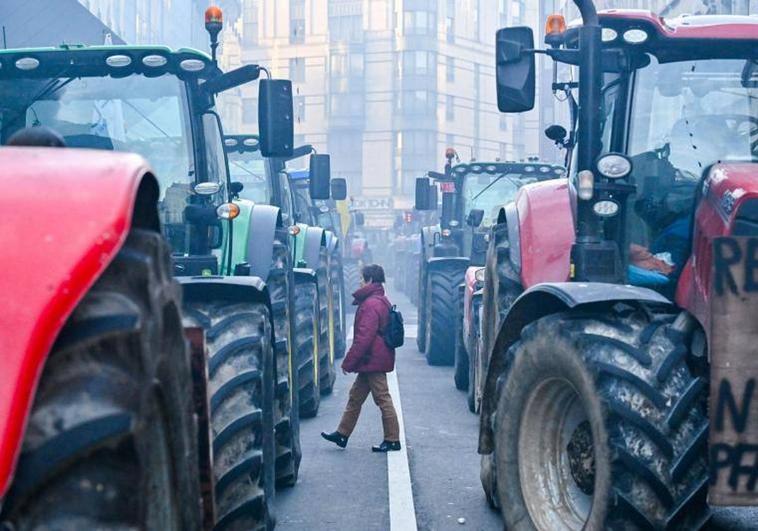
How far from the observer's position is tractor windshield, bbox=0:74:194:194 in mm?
7023

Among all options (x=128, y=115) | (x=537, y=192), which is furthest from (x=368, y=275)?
(x=128, y=115)

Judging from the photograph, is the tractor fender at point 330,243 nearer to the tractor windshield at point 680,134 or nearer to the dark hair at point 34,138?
the tractor windshield at point 680,134

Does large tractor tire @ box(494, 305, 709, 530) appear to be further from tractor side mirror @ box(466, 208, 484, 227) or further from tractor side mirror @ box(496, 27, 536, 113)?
tractor side mirror @ box(466, 208, 484, 227)

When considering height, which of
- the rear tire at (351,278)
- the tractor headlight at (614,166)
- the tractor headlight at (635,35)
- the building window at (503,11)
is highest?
the building window at (503,11)

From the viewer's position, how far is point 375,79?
74688 mm

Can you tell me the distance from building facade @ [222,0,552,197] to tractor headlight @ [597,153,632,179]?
64.9 m

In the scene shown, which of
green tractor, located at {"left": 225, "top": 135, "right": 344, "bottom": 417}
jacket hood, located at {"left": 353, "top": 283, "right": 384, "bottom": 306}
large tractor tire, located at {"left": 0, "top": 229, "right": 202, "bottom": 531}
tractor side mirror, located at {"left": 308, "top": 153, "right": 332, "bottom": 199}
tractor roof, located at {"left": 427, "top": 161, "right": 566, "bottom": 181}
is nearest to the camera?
large tractor tire, located at {"left": 0, "top": 229, "right": 202, "bottom": 531}

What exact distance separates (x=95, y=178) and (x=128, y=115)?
4.29 m

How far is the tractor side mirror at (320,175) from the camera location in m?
14.9

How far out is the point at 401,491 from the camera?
8.24 meters

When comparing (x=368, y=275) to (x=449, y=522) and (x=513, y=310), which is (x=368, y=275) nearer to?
(x=449, y=522)

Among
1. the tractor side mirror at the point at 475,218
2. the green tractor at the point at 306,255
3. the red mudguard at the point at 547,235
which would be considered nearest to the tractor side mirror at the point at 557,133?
the red mudguard at the point at 547,235

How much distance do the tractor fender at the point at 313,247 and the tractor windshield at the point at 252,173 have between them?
2.68ft

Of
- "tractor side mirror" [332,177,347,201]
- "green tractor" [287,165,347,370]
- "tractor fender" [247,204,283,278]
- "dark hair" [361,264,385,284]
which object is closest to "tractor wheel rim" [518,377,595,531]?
"tractor fender" [247,204,283,278]
